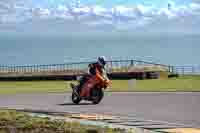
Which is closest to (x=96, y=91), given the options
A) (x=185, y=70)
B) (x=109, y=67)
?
(x=109, y=67)

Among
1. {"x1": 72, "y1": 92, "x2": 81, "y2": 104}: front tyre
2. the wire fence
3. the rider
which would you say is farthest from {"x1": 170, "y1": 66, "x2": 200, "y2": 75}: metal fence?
the rider

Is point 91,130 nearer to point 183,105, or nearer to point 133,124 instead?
point 133,124

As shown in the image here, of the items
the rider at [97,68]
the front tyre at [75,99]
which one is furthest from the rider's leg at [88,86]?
the front tyre at [75,99]

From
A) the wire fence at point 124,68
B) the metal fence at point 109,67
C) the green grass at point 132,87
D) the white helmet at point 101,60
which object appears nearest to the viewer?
the white helmet at point 101,60

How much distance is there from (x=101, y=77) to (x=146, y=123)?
7.72m

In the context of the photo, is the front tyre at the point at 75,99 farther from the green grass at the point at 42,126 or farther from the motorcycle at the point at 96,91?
the green grass at the point at 42,126

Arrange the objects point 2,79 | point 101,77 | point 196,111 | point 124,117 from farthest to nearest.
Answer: point 2,79 < point 101,77 < point 196,111 < point 124,117

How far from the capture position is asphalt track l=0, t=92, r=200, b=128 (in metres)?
16.9

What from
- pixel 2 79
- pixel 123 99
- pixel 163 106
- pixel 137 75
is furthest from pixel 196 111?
pixel 2 79

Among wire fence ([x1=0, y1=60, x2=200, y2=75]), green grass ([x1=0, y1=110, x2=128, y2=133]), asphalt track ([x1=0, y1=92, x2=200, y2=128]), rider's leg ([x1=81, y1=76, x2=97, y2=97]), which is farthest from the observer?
wire fence ([x1=0, y1=60, x2=200, y2=75])

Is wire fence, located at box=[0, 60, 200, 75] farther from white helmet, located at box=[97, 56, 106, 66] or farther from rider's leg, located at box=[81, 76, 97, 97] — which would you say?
white helmet, located at box=[97, 56, 106, 66]

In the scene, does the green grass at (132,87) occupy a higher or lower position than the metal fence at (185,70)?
lower

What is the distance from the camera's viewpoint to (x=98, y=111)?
2031cm

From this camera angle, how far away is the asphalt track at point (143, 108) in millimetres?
16875
